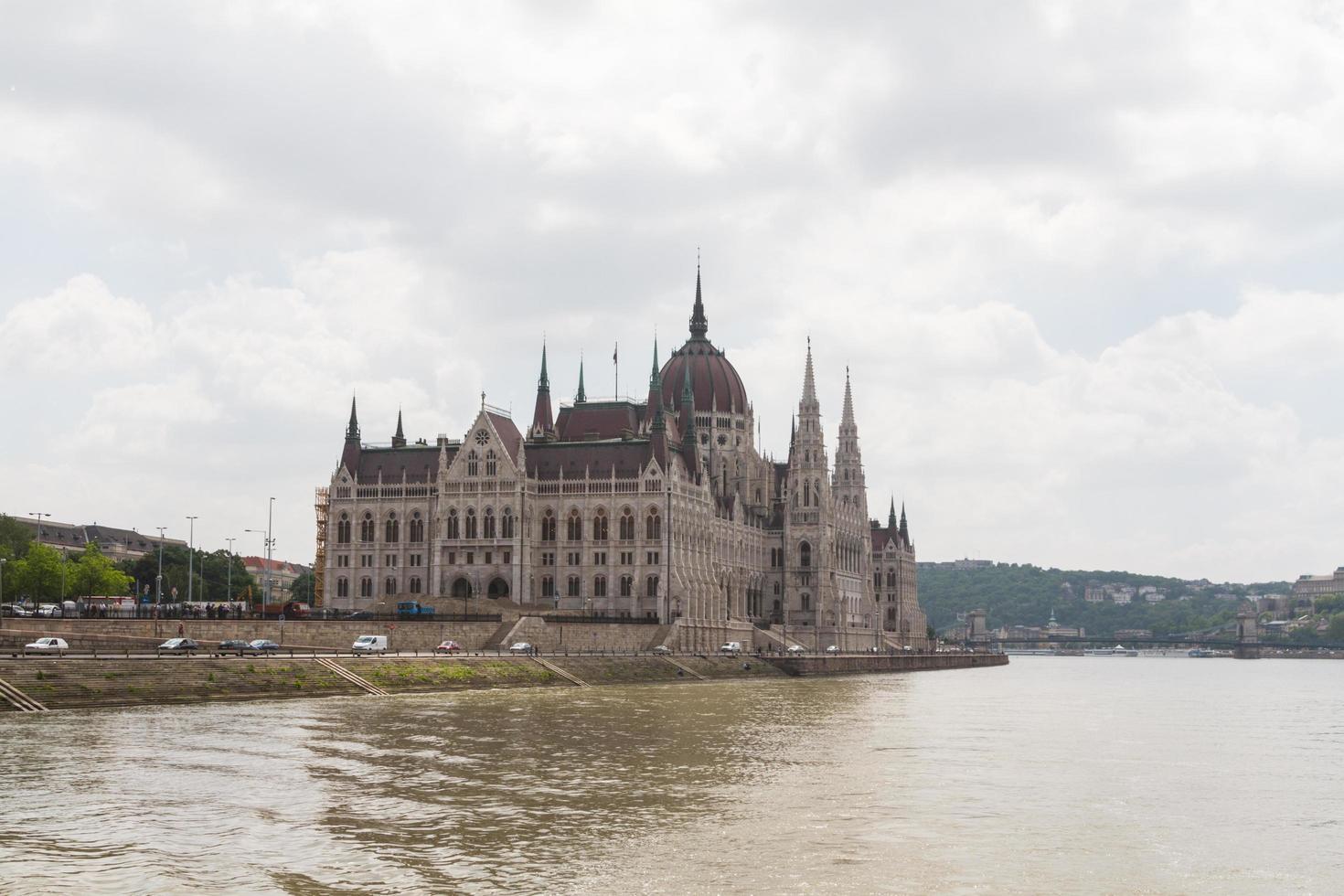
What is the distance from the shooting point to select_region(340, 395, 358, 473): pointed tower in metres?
161

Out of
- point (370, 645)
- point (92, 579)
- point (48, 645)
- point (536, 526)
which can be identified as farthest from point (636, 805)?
point (92, 579)

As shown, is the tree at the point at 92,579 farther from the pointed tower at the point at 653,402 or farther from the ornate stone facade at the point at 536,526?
the pointed tower at the point at 653,402

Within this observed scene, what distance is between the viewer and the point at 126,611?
11475cm

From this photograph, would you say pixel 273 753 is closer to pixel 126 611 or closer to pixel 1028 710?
pixel 1028 710

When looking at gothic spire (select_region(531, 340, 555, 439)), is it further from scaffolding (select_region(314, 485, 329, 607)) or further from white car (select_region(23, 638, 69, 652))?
white car (select_region(23, 638, 69, 652))

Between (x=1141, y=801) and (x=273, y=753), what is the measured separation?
28.3 metres

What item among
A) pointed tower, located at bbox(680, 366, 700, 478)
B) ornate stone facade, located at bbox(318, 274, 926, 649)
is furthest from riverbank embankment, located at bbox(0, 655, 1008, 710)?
pointed tower, located at bbox(680, 366, 700, 478)

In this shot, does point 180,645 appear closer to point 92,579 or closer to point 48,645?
point 48,645

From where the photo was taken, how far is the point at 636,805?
42.4 metres

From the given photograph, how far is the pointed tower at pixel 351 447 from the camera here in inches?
6334

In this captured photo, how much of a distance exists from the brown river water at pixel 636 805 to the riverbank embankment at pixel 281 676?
2683mm

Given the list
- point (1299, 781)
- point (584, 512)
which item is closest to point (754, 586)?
point (584, 512)

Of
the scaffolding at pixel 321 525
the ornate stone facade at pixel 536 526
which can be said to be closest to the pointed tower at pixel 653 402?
the ornate stone facade at pixel 536 526

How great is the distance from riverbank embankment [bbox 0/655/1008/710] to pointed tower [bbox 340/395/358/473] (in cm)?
4948
